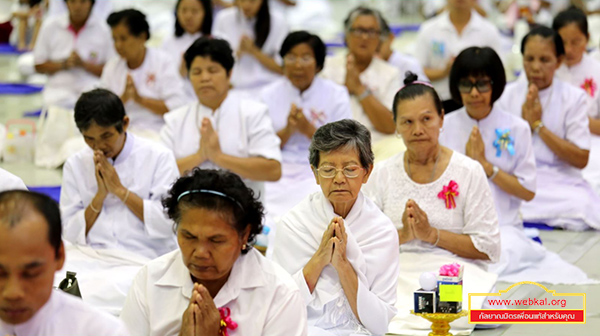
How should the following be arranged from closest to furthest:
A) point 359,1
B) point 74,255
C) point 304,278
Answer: point 304,278 < point 74,255 < point 359,1

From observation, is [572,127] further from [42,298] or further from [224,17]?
[42,298]

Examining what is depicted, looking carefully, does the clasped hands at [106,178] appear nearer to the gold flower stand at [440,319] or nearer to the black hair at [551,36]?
the gold flower stand at [440,319]

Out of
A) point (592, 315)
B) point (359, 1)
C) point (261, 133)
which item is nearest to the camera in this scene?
point (592, 315)

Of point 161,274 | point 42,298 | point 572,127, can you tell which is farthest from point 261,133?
point 42,298

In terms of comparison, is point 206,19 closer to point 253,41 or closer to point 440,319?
point 253,41

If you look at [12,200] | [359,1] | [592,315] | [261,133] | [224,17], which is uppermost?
[359,1]

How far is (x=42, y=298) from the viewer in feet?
8.42

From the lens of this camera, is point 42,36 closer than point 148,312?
No

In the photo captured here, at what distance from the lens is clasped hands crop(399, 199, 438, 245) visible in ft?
14.9

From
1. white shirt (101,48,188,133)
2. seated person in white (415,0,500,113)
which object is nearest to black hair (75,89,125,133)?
white shirt (101,48,188,133)

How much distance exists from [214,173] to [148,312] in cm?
52

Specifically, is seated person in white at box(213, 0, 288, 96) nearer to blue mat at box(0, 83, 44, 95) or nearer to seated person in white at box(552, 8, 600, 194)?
seated person in white at box(552, 8, 600, 194)

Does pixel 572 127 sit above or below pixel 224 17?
below

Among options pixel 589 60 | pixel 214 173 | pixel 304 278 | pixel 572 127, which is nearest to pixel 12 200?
pixel 214 173
